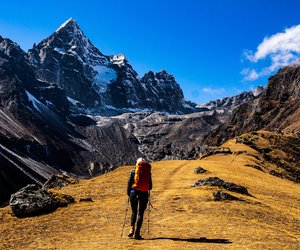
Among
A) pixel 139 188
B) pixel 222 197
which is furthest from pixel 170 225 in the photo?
pixel 222 197

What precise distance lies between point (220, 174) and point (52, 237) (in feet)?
90.7

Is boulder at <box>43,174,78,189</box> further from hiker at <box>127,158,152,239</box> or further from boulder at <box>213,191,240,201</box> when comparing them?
hiker at <box>127,158,152,239</box>

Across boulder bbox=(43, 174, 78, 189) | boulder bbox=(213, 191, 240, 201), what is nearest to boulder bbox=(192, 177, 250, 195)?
boulder bbox=(213, 191, 240, 201)

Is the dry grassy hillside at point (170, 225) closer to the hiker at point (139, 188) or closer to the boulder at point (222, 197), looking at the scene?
the boulder at point (222, 197)

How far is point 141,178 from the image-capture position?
64.6 ft

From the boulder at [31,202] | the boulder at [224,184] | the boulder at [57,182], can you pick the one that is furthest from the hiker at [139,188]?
the boulder at [57,182]

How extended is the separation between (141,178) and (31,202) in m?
7.72

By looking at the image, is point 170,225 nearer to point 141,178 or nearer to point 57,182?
point 141,178

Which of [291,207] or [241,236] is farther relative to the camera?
[291,207]

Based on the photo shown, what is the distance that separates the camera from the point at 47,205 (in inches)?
963

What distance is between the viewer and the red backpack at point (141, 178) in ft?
64.3

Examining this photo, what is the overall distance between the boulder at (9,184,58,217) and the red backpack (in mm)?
7134

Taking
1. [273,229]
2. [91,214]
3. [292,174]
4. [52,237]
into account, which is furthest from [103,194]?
[292,174]

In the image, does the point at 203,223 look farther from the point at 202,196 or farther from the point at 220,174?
the point at 220,174
